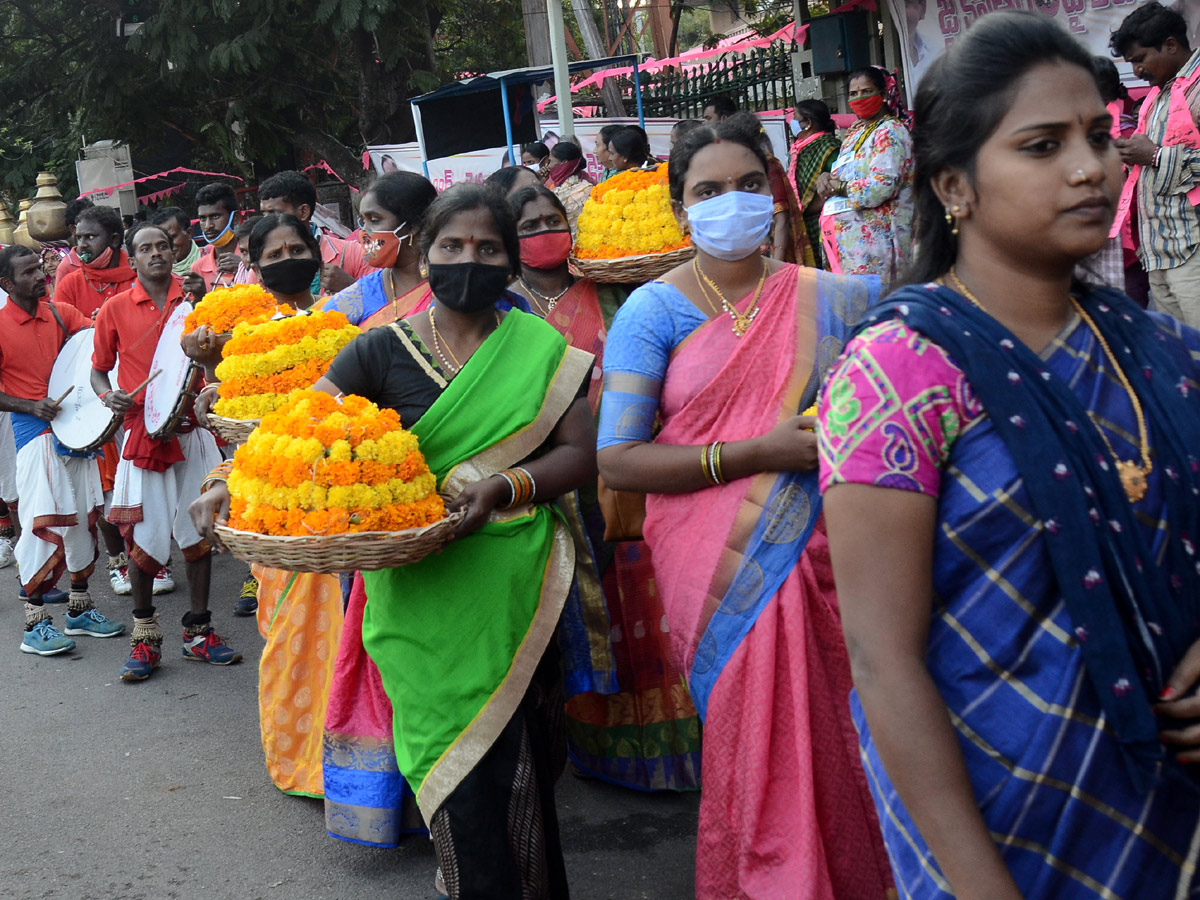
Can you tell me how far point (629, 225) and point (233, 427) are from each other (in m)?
1.70

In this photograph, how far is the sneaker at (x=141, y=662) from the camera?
20.9 feet

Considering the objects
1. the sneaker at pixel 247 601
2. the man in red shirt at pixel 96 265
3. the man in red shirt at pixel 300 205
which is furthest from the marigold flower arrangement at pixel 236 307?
the man in red shirt at pixel 96 265

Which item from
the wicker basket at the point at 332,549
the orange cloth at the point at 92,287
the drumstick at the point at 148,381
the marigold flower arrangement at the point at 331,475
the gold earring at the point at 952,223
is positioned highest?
the orange cloth at the point at 92,287

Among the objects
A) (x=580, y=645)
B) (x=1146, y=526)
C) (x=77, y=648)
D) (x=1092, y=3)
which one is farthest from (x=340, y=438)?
(x=1092, y=3)

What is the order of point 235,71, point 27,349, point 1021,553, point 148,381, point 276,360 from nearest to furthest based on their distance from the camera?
point 1021,553 → point 276,360 → point 148,381 → point 27,349 → point 235,71

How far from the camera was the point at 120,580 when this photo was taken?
8.25 m

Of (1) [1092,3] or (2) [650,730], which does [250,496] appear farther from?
(1) [1092,3]

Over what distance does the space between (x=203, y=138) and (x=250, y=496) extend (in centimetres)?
1690

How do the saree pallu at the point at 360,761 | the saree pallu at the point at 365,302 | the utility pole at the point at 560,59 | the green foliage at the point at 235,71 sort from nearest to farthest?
the saree pallu at the point at 360,761 → the saree pallu at the point at 365,302 → the utility pole at the point at 560,59 → the green foliage at the point at 235,71

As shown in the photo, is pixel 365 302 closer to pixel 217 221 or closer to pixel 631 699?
pixel 631 699

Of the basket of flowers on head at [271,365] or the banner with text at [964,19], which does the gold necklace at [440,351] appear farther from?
the banner with text at [964,19]

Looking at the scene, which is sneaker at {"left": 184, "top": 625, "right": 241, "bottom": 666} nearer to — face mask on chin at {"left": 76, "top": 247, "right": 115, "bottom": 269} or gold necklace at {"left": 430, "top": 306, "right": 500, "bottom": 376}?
gold necklace at {"left": 430, "top": 306, "right": 500, "bottom": 376}

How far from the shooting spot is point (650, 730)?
181 inches

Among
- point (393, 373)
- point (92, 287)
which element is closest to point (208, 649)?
point (393, 373)
